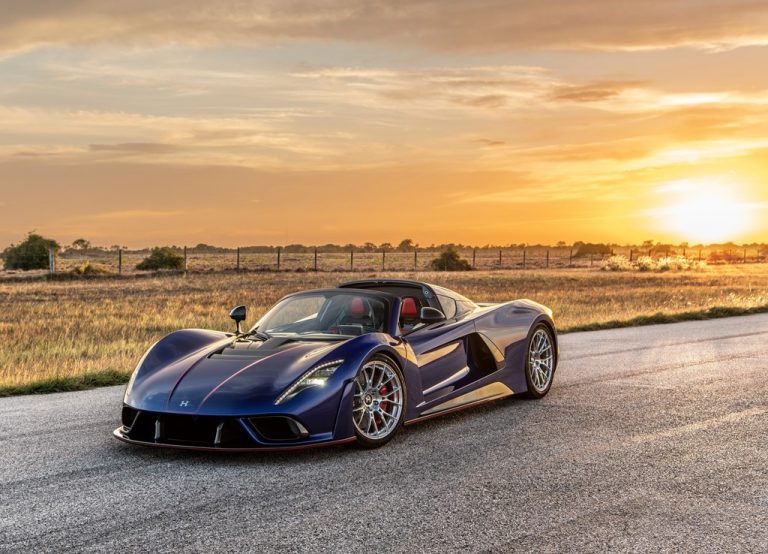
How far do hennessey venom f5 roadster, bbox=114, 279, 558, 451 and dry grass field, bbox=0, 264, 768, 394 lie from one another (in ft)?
13.9

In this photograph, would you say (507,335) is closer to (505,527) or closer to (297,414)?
(297,414)

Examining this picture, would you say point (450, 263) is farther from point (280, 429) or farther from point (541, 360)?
point (280, 429)

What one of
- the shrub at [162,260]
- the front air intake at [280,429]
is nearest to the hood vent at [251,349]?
the front air intake at [280,429]

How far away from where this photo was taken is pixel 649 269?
63.3 meters

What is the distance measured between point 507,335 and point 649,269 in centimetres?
5721

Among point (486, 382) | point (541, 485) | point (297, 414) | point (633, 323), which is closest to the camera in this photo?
point (541, 485)

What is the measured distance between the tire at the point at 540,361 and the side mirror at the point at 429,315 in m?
1.55

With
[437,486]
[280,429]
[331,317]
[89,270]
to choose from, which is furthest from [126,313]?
[89,270]

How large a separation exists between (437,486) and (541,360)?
3.91 m

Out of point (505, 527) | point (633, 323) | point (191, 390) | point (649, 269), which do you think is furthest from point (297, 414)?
point (649, 269)

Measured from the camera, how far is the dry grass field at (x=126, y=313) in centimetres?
1238

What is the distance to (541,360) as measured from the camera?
9461mm

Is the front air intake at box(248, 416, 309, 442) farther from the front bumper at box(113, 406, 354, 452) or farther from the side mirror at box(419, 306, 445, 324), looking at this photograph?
the side mirror at box(419, 306, 445, 324)

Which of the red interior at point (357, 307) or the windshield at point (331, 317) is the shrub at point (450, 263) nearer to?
the windshield at point (331, 317)
